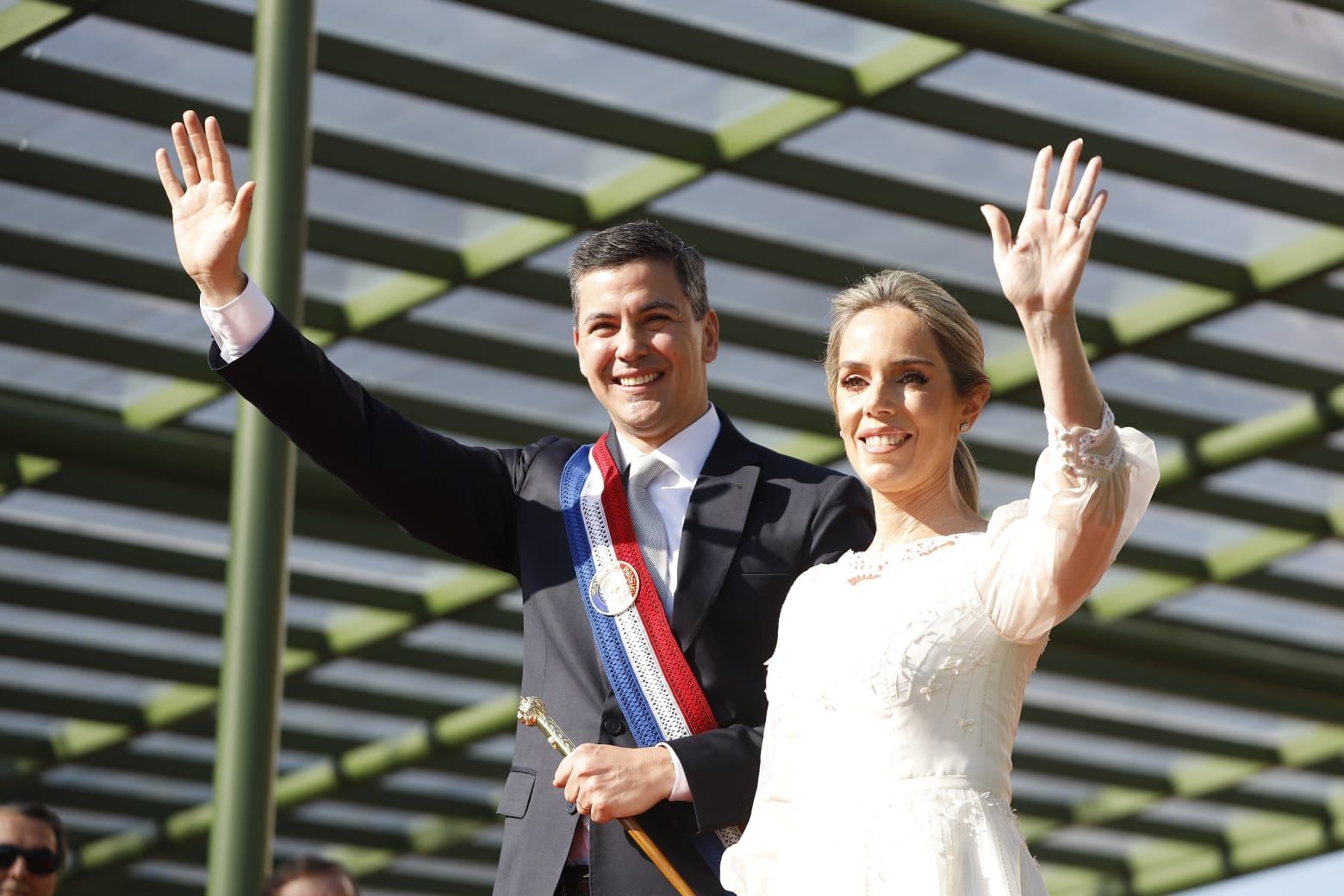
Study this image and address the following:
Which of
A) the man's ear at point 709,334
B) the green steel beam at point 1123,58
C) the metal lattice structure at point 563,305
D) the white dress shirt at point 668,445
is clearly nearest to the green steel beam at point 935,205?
the metal lattice structure at point 563,305

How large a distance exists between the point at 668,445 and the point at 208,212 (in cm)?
76

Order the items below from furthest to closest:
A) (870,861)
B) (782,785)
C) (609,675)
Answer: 1. (609,675)
2. (782,785)
3. (870,861)

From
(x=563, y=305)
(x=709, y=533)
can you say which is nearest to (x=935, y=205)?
(x=563, y=305)

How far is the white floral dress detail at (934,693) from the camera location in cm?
262

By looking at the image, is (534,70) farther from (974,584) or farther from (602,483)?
(974,584)

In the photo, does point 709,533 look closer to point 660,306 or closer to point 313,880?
point 660,306

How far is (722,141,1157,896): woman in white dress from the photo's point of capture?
260 centimetres

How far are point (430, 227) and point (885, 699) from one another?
794cm

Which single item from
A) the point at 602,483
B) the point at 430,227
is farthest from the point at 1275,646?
the point at 602,483

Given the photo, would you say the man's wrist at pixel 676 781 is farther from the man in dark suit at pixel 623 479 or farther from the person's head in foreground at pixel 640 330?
the person's head in foreground at pixel 640 330

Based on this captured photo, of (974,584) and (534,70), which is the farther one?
(534,70)

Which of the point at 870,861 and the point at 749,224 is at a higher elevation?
the point at 749,224

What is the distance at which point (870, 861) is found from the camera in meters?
2.71

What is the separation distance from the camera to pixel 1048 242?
261 centimetres
